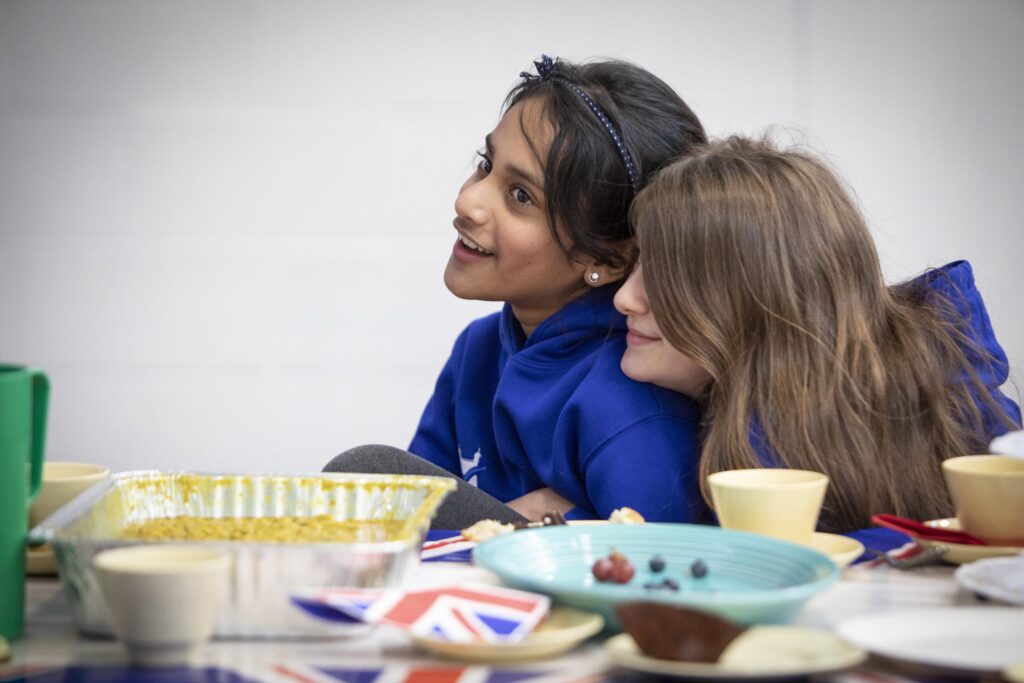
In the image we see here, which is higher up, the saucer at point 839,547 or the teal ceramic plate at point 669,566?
the teal ceramic plate at point 669,566

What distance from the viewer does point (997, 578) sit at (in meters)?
0.89

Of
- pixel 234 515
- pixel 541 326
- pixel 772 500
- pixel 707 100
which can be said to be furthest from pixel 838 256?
pixel 707 100

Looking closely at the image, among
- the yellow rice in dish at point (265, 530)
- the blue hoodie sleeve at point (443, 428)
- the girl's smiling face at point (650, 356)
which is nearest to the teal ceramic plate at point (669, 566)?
the yellow rice in dish at point (265, 530)

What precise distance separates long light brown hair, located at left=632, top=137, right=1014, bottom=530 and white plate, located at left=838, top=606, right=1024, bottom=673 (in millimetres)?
660

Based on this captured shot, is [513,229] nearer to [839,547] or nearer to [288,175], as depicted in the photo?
[839,547]

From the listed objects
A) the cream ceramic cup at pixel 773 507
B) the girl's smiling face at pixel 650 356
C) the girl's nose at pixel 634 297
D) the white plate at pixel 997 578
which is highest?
the girl's nose at pixel 634 297

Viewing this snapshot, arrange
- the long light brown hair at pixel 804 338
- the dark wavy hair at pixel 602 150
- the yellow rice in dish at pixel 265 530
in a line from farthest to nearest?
1. the dark wavy hair at pixel 602 150
2. the long light brown hair at pixel 804 338
3. the yellow rice in dish at pixel 265 530

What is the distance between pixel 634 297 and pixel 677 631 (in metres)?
0.95

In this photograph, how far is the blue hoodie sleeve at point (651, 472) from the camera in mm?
1564

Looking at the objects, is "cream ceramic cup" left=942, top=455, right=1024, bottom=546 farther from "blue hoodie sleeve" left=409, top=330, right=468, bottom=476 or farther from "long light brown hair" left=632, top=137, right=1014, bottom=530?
"blue hoodie sleeve" left=409, top=330, right=468, bottom=476

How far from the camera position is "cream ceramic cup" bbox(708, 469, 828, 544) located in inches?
40.0

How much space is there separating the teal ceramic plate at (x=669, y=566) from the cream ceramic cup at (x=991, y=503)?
0.22m

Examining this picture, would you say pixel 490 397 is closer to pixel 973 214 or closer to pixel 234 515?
pixel 234 515

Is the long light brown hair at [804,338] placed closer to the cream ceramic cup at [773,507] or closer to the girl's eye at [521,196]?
the girl's eye at [521,196]
